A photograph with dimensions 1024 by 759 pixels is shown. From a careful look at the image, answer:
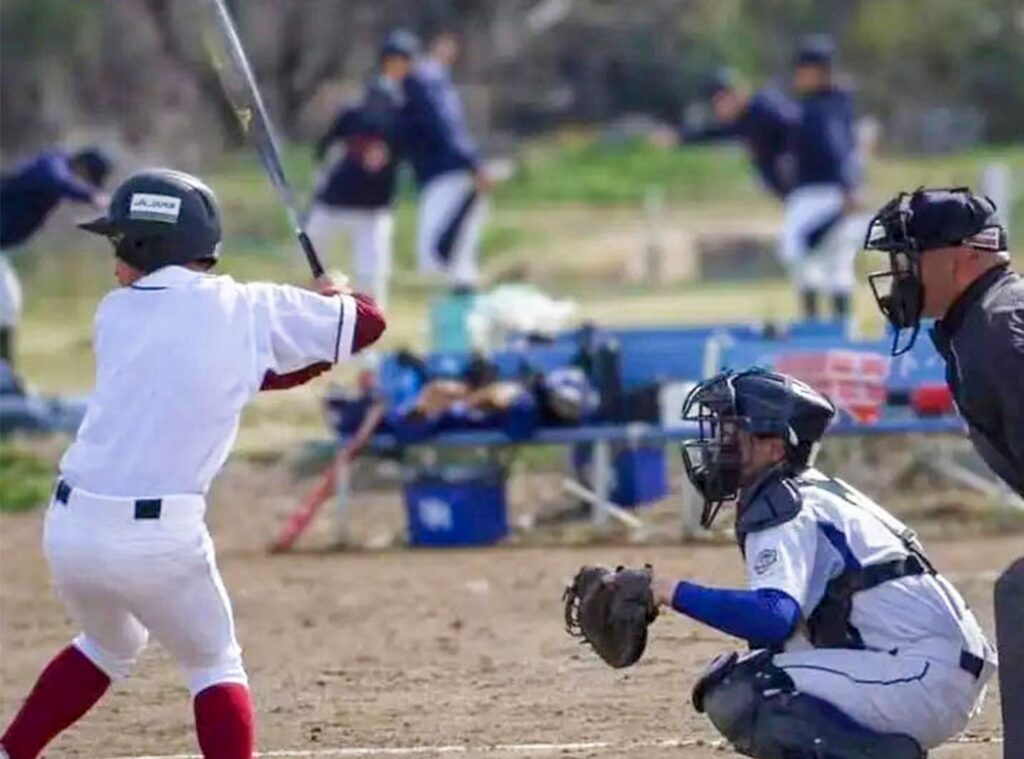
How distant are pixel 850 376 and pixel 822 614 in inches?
242

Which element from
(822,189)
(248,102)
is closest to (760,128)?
(822,189)

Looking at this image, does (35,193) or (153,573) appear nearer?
(153,573)

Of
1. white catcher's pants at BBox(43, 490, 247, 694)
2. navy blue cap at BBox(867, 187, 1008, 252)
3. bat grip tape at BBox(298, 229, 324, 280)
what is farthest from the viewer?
bat grip tape at BBox(298, 229, 324, 280)

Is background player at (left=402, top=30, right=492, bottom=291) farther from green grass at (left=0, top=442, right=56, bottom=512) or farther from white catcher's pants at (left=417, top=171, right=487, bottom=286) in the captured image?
green grass at (left=0, top=442, right=56, bottom=512)

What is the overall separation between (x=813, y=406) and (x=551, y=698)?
2610 mm

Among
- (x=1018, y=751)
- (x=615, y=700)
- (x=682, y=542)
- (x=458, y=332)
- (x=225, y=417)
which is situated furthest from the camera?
(x=458, y=332)

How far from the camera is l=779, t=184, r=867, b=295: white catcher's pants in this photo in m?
17.5

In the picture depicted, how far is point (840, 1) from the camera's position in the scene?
5247 centimetres

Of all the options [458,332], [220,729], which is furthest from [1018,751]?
[458,332]

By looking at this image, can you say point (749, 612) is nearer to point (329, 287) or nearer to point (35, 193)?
point (329, 287)

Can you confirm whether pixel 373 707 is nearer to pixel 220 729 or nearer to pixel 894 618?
pixel 220 729

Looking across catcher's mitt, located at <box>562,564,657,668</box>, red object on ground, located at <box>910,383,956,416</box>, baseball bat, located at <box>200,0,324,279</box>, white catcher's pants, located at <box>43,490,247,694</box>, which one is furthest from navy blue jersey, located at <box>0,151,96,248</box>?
catcher's mitt, located at <box>562,564,657,668</box>

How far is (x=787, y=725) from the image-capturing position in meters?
5.96

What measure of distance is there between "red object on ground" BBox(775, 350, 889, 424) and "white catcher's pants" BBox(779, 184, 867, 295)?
5309 mm
